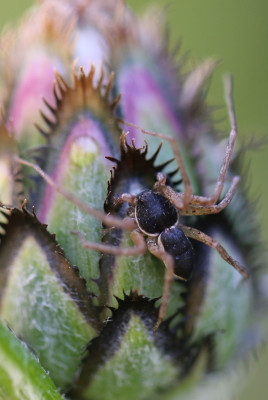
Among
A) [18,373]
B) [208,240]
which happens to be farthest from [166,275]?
[18,373]

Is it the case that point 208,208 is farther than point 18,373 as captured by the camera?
Yes

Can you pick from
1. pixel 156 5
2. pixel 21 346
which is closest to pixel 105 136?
pixel 21 346

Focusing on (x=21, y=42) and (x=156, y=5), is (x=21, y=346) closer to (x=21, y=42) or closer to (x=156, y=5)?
(x=21, y=42)

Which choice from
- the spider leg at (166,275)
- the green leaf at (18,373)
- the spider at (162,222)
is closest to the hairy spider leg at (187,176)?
the spider at (162,222)

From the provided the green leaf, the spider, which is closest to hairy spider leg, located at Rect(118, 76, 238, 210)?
the spider

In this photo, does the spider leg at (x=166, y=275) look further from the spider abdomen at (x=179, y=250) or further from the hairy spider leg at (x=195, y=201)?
the hairy spider leg at (x=195, y=201)

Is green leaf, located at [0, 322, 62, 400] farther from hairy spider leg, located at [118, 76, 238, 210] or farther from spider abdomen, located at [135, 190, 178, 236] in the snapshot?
hairy spider leg, located at [118, 76, 238, 210]

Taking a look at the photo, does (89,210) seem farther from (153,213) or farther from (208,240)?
(208,240)
